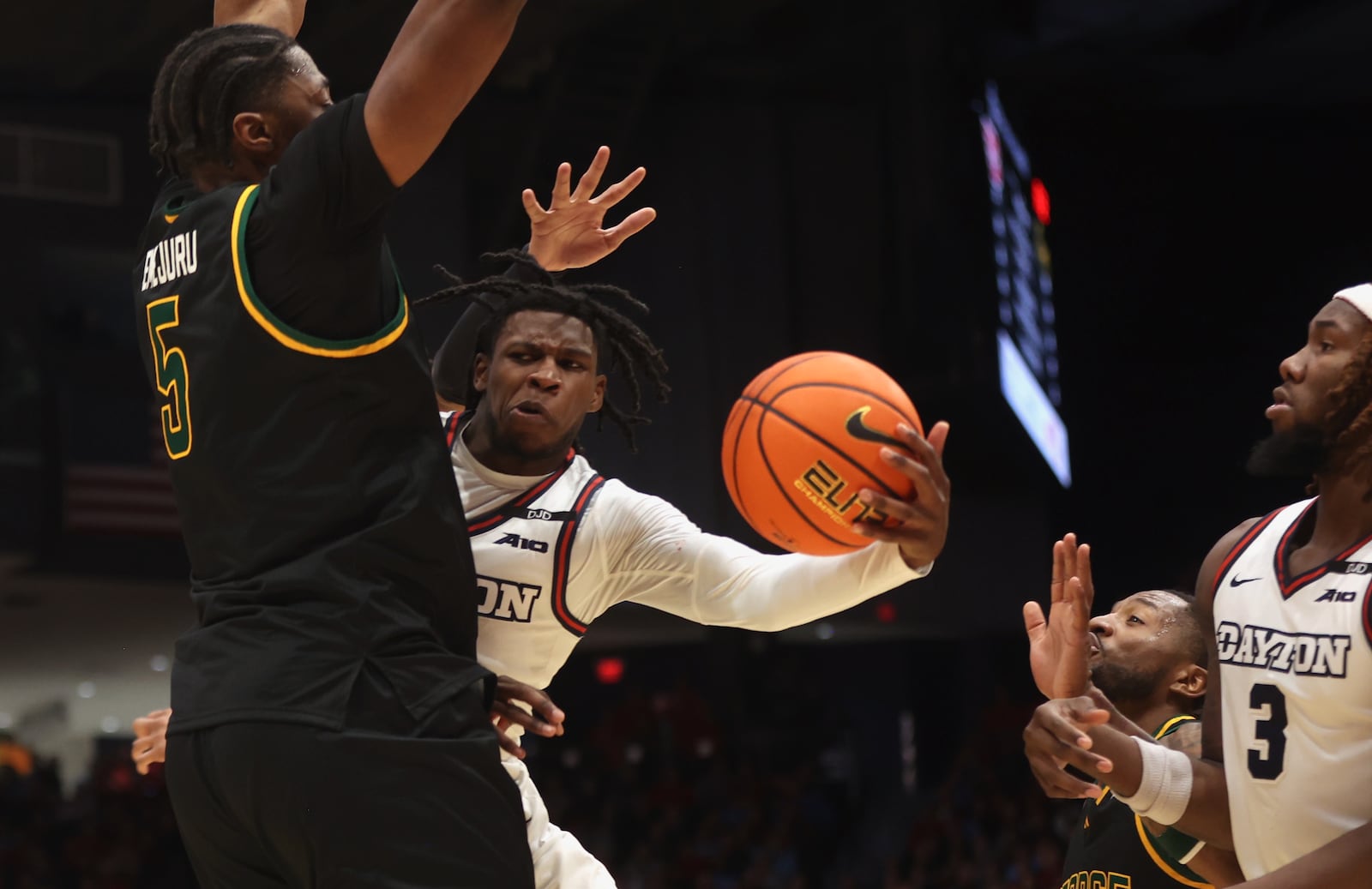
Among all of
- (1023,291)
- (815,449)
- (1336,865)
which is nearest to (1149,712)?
(1336,865)

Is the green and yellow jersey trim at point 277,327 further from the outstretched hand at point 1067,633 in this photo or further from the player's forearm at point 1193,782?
the player's forearm at point 1193,782

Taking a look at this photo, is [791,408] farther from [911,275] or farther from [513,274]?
[911,275]

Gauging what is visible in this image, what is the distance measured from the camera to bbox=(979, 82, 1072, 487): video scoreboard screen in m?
11.4

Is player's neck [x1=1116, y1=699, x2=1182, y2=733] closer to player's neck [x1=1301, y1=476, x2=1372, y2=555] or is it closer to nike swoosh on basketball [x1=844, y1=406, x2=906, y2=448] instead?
player's neck [x1=1301, y1=476, x2=1372, y2=555]

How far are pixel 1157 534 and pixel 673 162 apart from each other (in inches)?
214

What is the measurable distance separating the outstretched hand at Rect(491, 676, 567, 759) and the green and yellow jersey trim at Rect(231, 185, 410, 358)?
2.02 feet

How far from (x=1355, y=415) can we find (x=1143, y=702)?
143 cm

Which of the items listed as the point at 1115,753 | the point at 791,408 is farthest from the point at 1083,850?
the point at 791,408

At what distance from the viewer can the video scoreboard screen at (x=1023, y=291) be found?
11.4 metres

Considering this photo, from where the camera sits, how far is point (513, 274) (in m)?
3.87

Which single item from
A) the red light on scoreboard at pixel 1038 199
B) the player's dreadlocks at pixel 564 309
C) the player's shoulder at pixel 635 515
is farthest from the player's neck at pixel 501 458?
the red light on scoreboard at pixel 1038 199

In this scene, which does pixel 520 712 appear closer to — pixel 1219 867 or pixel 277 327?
pixel 277 327

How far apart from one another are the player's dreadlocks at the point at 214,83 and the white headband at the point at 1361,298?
7.20 ft

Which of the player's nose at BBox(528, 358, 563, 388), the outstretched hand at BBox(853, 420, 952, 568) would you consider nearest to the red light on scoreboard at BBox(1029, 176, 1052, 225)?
the player's nose at BBox(528, 358, 563, 388)
